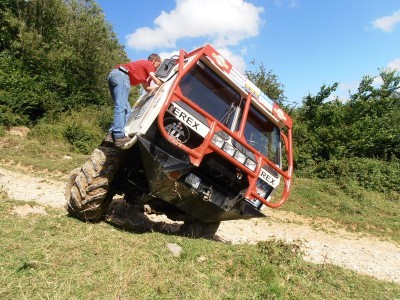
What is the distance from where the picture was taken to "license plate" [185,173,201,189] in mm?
5117

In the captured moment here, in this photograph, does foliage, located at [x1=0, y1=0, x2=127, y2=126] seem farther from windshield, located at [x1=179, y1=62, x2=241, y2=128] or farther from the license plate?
the license plate

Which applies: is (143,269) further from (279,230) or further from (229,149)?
(279,230)

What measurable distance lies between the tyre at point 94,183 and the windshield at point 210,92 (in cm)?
136

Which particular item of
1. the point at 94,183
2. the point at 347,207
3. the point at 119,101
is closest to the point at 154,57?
the point at 119,101

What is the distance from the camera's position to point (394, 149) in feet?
68.1

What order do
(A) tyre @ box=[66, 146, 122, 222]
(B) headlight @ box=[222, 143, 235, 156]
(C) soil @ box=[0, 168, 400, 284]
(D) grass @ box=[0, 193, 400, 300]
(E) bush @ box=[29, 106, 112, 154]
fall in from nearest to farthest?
(D) grass @ box=[0, 193, 400, 300], (B) headlight @ box=[222, 143, 235, 156], (A) tyre @ box=[66, 146, 122, 222], (C) soil @ box=[0, 168, 400, 284], (E) bush @ box=[29, 106, 112, 154]

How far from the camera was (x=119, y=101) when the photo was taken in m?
5.53

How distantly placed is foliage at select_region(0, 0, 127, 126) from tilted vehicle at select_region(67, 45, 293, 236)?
494 inches

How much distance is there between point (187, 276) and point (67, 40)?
66.8 feet

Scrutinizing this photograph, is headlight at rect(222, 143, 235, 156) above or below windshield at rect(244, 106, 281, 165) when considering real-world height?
below

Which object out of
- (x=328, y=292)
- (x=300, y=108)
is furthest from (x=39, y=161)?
(x=300, y=108)

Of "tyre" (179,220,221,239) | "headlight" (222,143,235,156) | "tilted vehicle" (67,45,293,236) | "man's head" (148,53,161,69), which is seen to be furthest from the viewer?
"tyre" (179,220,221,239)

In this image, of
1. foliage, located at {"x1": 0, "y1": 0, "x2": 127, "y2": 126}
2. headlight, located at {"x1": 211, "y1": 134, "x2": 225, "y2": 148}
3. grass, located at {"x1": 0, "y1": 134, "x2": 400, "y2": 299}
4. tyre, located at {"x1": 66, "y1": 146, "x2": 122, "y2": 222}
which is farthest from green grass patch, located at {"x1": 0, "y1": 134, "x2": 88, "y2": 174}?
headlight, located at {"x1": 211, "y1": 134, "x2": 225, "y2": 148}

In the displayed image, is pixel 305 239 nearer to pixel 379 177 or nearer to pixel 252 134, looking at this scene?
pixel 252 134
